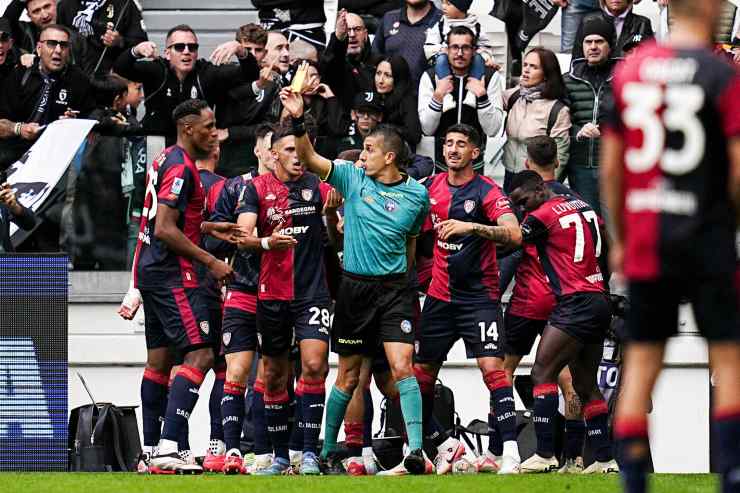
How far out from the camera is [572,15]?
1591cm

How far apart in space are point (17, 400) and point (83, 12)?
251 inches

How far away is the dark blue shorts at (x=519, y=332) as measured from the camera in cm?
1212

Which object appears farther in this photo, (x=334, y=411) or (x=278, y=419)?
(x=278, y=419)

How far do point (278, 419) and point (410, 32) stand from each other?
17.0 ft

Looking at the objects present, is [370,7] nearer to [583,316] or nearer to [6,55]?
[6,55]

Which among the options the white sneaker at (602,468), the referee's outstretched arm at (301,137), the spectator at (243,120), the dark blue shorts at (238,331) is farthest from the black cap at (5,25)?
the white sneaker at (602,468)

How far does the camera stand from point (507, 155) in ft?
47.6

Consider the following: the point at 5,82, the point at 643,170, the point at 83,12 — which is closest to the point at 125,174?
the point at 5,82

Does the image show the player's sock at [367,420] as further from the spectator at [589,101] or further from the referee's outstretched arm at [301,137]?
the spectator at [589,101]

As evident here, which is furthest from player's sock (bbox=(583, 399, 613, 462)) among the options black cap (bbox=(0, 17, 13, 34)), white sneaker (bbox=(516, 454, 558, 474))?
black cap (bbox=(0, 17, 13, 34))

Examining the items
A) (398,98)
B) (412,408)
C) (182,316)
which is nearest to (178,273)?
(182,316)

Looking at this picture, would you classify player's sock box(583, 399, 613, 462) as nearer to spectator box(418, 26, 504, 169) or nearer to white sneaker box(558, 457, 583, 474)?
white sneaker box(558, 457, 583, 474)

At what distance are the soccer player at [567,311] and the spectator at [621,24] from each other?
3.36 metres

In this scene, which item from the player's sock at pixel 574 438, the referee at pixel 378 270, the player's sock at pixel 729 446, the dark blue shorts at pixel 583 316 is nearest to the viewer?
the player's sock at pixel 729 446
